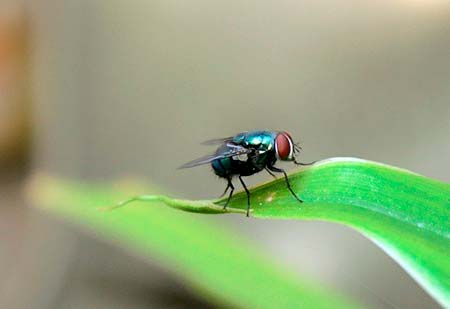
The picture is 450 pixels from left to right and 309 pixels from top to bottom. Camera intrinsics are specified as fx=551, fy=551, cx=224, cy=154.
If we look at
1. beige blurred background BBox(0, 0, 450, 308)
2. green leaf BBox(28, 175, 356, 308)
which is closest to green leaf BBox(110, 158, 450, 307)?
green leaf BBox(28, 175, 356, 308)

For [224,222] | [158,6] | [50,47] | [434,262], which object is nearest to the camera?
[434,262]

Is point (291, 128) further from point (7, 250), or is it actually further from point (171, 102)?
point (7, 250)

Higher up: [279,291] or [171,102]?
[279,291]

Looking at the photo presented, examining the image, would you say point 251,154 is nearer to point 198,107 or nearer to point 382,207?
point 382,207

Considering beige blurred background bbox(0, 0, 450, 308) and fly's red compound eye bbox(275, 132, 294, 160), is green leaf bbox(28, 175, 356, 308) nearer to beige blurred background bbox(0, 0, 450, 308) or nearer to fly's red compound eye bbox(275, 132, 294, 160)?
fly's red compound eye bbox(275, 132, 294, 160)

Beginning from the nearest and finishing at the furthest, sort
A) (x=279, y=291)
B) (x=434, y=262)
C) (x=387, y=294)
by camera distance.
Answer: (x=434, y=262) < (x=279, y=291) < (x=387, y=294)

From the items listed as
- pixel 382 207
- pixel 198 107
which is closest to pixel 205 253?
pixel 382 207

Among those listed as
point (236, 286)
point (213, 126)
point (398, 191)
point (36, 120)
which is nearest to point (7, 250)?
point (36, 120)
